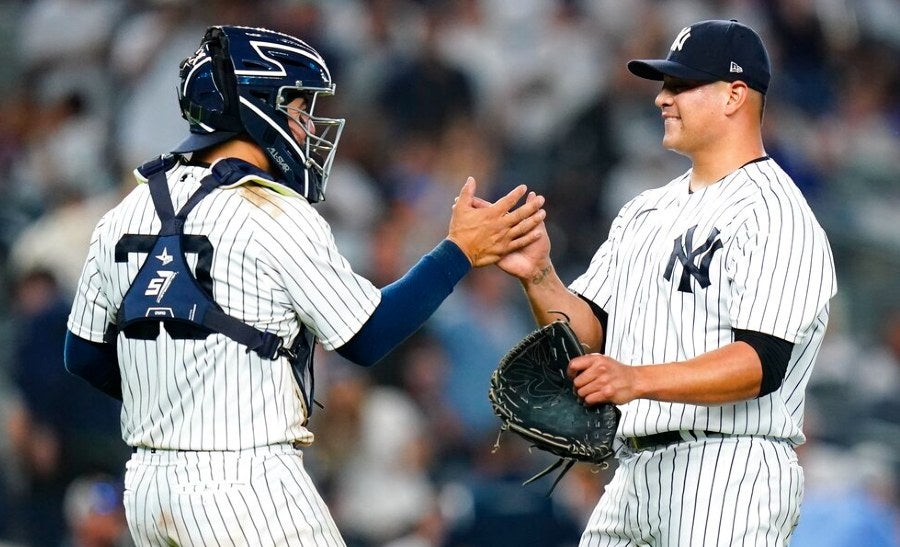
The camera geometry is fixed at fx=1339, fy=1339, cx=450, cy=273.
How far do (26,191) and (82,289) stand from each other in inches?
186

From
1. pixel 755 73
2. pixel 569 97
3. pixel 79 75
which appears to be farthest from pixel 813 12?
pixel 755 73

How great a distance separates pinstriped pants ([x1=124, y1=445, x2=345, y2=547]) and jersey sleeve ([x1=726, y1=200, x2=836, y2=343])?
1230 mm

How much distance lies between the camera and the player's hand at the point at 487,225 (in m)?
3.85

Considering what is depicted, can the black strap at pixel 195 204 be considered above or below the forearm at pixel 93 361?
above

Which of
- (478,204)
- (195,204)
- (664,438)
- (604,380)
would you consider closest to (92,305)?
(195,204)

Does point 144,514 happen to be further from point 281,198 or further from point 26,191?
point 26,191

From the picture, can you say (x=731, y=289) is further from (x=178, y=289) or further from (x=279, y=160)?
(x=178, y=289)

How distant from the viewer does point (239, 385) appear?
11.2 feet

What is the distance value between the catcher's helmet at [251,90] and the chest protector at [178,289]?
0.11 meters

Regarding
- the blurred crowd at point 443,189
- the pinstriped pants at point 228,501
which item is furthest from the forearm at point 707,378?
the blurred crowd at point 443,189

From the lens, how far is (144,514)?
348cm

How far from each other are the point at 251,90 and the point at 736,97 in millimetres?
1361

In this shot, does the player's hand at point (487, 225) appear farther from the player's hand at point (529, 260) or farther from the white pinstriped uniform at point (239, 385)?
the white pinstriped uniform at point (239, 385)

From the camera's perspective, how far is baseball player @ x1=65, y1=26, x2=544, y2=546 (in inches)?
134
